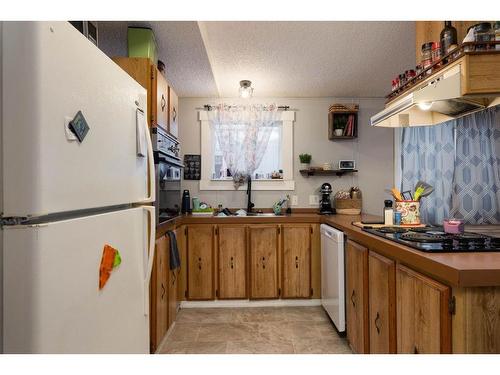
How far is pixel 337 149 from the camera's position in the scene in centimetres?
371

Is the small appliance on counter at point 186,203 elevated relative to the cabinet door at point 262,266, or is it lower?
elevated

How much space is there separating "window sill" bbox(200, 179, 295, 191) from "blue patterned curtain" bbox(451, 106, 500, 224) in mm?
1886

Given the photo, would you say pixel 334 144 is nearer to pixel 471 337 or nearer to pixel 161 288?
pixel 161 288

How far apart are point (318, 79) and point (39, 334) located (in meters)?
3.07

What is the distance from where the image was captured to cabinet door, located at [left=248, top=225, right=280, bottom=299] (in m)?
3.10

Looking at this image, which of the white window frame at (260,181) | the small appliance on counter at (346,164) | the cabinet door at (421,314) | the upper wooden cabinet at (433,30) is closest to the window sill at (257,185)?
the white window frame at (260,181)

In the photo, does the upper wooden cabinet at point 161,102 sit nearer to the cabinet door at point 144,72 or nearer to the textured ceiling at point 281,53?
the cabinet door at point 144,72

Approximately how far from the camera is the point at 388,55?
2.58 meters

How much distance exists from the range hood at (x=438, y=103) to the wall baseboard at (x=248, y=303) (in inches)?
76.7

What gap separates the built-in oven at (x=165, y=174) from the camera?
2.12 m

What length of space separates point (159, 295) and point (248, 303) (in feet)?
4.12

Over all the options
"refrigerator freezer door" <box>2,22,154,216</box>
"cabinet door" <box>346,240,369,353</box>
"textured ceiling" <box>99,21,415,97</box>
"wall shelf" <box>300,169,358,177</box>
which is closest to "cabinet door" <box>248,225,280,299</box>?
"wall shelf" <box>300,169,358,177</box>

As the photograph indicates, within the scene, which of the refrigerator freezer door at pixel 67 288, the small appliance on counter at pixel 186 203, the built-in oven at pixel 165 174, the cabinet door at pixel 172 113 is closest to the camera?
the refrigerator freezer door at pixel 67 288

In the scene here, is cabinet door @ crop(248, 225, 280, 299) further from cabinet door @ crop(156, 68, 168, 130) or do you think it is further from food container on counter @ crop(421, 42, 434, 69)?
food container on counter @ crop(421, 42, 434, 69)
